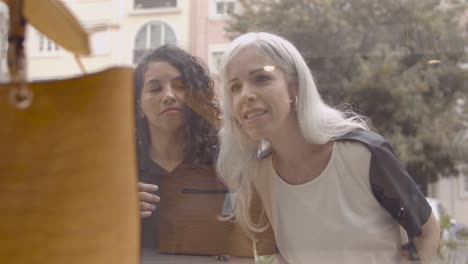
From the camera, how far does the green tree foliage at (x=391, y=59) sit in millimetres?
975

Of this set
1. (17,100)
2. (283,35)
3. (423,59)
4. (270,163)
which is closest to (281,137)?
(270,163)

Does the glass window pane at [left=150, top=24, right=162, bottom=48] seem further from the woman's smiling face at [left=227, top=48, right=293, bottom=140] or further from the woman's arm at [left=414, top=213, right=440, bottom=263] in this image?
the woman's arm at [left=414, top=213, right=440, bottom=263]

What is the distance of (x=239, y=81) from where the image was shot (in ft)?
3.11

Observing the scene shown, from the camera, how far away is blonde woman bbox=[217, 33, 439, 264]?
3.08 ft

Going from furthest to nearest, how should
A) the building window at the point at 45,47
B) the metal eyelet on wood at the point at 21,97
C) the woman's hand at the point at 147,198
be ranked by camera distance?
the woman's hand at the point at 147,198 < the building window at the point at 45,47 < the metal eyelet on wood at the point at 21,97

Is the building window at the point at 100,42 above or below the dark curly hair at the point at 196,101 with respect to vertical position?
above

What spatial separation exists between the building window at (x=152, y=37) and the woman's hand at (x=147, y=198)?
20 centimetres

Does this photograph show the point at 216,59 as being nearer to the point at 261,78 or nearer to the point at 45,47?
the point at 261,78

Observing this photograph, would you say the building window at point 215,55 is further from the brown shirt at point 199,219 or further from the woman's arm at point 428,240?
the woman's arm at point 428,240

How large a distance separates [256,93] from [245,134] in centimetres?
7

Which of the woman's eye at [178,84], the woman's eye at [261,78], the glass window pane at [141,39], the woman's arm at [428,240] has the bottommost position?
the woman's arm at [428,240]

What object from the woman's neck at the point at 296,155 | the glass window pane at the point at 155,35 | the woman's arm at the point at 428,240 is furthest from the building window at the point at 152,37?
the woman's arm at the point at 428,240

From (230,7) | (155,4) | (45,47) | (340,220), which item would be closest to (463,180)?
(340,220)

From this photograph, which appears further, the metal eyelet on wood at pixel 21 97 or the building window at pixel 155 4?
the building window at pixel 155 4
